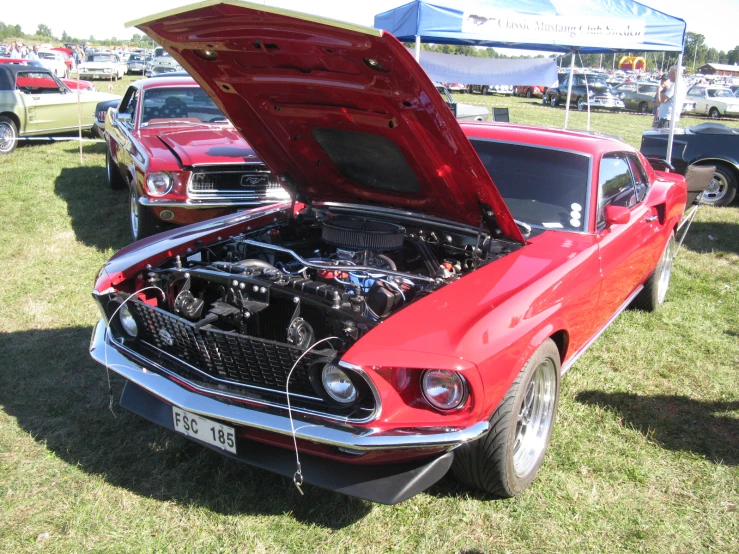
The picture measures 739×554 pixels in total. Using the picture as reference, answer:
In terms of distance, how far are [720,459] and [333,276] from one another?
2.18 metres

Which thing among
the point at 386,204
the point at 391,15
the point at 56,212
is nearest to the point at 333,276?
the point at 386,204

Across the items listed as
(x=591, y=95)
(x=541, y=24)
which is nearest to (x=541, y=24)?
(x=541, y=24)

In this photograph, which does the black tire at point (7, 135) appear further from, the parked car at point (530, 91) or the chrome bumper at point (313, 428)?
the parked car at point (530, 91)

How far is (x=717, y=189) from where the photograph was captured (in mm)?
8758

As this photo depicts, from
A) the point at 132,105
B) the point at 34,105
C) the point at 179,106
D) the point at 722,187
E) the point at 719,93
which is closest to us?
the point at 179,106

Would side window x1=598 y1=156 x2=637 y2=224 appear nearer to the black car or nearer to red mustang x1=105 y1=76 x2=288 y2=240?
red mustang x1=105 y1=76 x2=288 y2=240

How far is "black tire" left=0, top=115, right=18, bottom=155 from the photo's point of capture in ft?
36.2

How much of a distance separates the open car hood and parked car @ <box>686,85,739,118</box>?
2657 centimetres

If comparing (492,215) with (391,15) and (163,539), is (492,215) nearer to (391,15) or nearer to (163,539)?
(163,539)

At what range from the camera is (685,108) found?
942 inches

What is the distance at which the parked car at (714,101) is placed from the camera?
2522 cm

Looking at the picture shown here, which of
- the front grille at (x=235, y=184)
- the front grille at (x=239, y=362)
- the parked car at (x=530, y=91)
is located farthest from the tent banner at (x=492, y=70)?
the parked car at (x=530, y=91)

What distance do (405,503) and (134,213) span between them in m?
4.77

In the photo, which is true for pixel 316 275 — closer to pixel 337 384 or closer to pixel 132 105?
pixel 337 384
